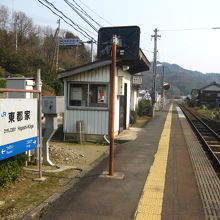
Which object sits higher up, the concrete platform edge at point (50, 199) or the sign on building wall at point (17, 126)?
the sign on building wall at point (17, 126)

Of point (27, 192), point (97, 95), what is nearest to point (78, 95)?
point (97, 95)

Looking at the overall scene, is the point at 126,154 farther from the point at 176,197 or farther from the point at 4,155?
the point at 4,155

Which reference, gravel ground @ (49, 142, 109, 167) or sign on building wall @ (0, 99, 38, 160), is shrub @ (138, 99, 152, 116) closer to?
gravel ground @ (49, 142, 109, 167)

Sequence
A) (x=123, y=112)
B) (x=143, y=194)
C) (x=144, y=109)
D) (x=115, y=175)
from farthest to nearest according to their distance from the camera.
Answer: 1. (x=144, y=109)
2. (x=123, y=112)
3. (x=115, y=175)
4. (x=143, y=194)

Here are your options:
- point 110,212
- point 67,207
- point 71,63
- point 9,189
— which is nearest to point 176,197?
point 110,212

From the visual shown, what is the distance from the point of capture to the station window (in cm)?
1148

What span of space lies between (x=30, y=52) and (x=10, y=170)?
128 ft

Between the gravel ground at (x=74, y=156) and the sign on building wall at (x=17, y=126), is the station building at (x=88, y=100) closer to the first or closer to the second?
the gravel ground at (x=74, y=156)

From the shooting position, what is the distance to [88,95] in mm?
11516

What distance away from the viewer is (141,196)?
5371 millimetres

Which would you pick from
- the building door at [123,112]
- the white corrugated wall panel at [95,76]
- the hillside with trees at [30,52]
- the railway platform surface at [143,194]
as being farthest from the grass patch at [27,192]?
the hillside with trees at [30,52]

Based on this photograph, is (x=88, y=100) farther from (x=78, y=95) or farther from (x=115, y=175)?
(x=115, y=175)

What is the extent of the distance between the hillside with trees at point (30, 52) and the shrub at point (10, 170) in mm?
19773

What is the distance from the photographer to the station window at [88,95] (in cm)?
1148
